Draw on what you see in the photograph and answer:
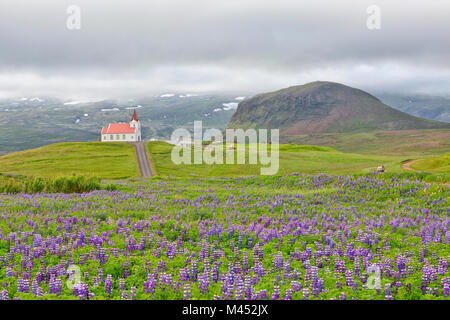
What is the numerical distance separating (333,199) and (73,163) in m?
97.3

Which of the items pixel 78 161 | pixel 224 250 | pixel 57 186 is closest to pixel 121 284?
pixel 224 250

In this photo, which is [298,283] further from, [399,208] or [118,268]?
Result: [399,208]

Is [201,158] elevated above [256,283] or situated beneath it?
situated beneath

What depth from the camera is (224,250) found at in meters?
9.72

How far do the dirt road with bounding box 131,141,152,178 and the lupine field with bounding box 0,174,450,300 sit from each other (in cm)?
6215

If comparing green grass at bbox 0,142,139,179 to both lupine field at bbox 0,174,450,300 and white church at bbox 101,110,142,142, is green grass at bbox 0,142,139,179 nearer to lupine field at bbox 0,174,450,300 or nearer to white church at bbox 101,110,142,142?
white church at bbox 101,110,142,142

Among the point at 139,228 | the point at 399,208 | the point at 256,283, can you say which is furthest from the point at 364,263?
the point at 399,208

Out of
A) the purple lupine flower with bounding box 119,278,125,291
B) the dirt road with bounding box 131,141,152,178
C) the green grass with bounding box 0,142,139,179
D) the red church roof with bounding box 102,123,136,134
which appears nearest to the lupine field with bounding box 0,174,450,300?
the purple lupine flower with bounding box 119,278,125,291

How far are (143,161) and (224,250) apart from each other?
332 feet

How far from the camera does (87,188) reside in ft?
76.4

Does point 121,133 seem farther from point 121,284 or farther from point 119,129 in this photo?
point 121,284

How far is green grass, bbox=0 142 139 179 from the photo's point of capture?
8856 centimetres

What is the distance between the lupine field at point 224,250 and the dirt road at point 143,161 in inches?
2447

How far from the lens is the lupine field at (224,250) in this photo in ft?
22.5
